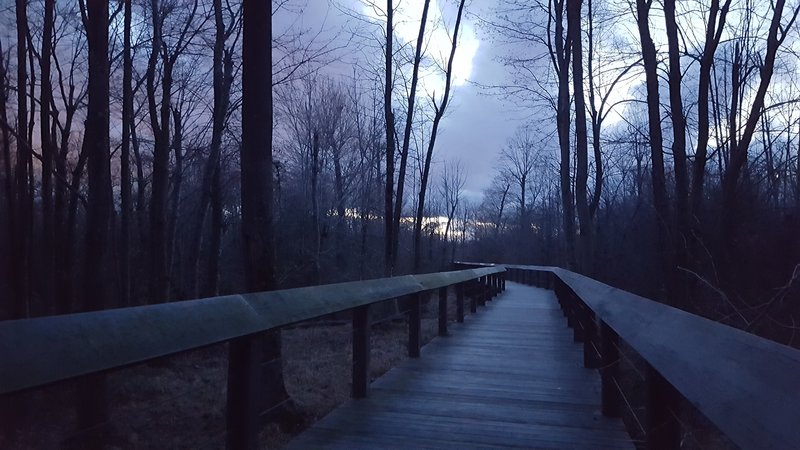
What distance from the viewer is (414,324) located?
759cm

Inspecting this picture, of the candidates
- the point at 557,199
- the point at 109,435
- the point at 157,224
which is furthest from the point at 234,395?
the point at 557,199

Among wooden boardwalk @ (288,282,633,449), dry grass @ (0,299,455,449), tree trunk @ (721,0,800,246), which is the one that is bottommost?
dry grass @ (0,299,455,449)

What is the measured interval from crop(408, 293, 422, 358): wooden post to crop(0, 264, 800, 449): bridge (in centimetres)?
2

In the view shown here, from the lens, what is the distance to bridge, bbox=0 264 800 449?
1.91 meters

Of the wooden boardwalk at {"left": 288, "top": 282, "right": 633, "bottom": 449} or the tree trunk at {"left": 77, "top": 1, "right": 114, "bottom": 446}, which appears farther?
the tree trunk at {"left": 77, "top": 1, "right": 114, "bottom": 446}

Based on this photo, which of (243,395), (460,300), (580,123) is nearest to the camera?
(243,395)

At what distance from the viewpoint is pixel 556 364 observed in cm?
799

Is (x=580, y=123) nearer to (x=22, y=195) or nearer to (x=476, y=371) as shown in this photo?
(x=476, y=371)

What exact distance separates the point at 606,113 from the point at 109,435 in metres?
27.0

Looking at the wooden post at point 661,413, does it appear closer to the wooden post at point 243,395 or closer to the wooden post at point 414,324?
the wooden post at point 243,395

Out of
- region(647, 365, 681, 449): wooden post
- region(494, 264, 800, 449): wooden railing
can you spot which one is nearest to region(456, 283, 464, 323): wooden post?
region(494, 264, 800, 449): wooden railing

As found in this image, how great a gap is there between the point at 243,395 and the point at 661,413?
214 centimetres

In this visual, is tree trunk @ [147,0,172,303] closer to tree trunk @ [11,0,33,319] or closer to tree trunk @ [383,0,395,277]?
tree trunk @ [11,0,33,319]

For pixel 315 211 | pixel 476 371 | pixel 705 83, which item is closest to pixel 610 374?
pixel 476 371
